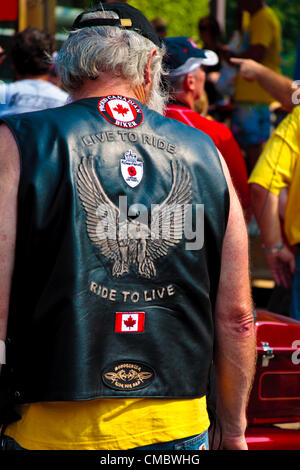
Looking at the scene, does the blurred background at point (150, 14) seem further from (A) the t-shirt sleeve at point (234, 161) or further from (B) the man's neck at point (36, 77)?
(A) the t-shirt sleeve at point (234, 161)

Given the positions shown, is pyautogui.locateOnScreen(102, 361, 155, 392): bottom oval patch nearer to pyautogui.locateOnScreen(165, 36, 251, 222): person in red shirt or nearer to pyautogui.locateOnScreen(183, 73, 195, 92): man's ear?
pyautogui.locateOnScreen(165, 36, 251, 222): person in red shirt

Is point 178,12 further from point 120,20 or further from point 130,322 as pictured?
point 130,322

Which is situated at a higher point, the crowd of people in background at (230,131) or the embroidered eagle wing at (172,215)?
the embroidered eagle wing at (172,215)

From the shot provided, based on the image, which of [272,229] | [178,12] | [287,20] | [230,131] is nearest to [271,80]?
[230,131]

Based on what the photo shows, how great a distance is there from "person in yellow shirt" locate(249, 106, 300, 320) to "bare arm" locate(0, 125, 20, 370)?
6.99 feet

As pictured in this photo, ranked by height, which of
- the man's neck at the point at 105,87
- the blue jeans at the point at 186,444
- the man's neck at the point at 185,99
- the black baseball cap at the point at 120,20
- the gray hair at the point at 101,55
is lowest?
the blue jeans at the point at 186,444

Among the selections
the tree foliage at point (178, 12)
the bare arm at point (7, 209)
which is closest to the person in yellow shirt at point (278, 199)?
the bare arm at point (7, 209)

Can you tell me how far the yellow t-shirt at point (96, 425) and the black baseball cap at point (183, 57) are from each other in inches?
90.6

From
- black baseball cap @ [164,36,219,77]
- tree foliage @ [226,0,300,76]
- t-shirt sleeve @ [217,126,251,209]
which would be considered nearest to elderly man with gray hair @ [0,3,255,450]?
t-shirt sleeve @ [217,126,251,209]

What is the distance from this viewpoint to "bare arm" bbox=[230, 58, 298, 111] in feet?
12.6

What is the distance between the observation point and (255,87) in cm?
691

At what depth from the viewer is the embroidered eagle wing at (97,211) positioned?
1658 millimetres

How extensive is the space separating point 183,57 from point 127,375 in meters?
2.37

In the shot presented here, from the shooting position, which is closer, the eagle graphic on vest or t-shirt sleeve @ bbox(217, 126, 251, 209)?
the eagle graphic on vest
